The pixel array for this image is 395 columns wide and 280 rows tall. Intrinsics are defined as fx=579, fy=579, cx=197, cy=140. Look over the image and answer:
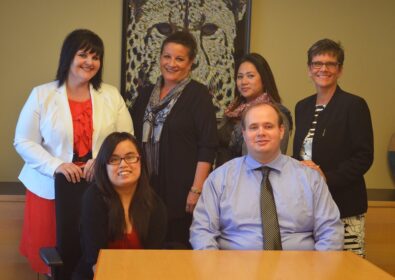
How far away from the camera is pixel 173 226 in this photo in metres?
3.06

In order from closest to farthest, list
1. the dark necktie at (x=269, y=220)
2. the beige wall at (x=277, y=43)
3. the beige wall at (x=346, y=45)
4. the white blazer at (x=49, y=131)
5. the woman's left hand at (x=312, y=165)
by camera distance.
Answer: the dark necktie at (x=269, y=220) → the woman's left hand at (x=312, y=165) → the white blazer at (x=49, y=131) → the beige wall at (x=277, y=43) → the beige wall at (x=346, y=45)

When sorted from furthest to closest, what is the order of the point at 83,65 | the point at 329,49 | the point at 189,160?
the point at 189,160
the point at 83,65
the point at 329,49

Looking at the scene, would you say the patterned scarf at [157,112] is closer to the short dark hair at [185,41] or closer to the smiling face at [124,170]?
the short dark hair at [185,41]

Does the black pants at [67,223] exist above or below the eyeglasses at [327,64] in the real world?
below

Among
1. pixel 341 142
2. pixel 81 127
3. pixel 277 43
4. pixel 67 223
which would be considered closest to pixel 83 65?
pixel 81 127

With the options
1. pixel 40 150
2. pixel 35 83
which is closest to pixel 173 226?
pixel 40 150

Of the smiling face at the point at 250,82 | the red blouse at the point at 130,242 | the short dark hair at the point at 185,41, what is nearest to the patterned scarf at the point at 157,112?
the short dark hair at the point at 185,41

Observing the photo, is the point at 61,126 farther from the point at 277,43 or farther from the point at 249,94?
the point at 277,43

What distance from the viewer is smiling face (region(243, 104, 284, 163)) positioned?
8.23ft

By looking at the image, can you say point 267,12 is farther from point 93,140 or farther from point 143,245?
point 143,245

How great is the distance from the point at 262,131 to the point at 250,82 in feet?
2.04

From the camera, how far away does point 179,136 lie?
9.78 feet

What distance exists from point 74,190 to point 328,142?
1.22 m

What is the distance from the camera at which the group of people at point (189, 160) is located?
8.12 ft
